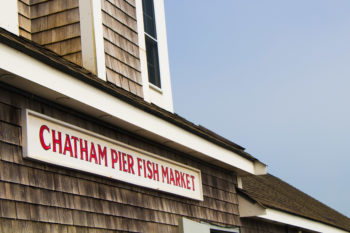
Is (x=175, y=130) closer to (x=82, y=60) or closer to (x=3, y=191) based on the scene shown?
(x=82, y=60)

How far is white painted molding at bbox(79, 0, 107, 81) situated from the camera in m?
8.19

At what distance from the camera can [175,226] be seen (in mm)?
8766

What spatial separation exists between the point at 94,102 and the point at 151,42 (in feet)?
12.2

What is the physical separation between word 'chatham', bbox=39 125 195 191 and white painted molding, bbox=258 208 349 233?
2.95m

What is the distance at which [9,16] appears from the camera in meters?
6.98

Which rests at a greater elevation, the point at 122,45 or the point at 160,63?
the point at 160,63

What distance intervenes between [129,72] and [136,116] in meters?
1.55

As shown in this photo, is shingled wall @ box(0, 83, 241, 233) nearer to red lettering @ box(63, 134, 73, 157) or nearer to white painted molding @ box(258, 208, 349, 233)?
red lettering @ box(63, 134, 73, 157)

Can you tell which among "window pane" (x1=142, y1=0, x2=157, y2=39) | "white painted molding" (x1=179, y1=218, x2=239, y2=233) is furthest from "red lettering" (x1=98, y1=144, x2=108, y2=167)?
"window pane" (x1=142, y1=0, x2=157, y2=39)

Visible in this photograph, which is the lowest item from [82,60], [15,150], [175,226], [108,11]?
[175,226]

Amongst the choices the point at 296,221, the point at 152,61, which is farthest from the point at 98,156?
the point at 296,221

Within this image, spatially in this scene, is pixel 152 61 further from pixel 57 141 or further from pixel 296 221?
pixel 296 221

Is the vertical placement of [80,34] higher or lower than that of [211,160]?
higher

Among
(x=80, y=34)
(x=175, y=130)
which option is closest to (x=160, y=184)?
(x=175, y=130)
